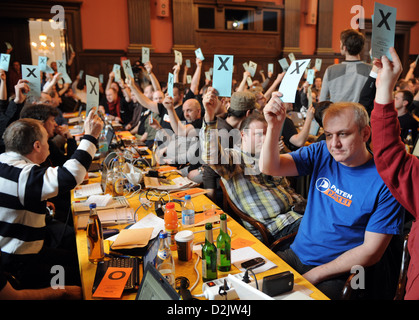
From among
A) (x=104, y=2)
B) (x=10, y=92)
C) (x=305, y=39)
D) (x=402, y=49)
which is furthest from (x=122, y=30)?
(x=402, y=49)

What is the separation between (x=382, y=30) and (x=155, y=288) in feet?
3.90

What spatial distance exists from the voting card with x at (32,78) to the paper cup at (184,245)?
121 inches

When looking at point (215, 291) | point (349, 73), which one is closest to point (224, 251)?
point (215, 291)

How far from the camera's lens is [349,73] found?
370cm

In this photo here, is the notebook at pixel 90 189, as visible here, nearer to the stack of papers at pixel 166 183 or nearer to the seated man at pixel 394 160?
the stack of papers at pixel 166 183

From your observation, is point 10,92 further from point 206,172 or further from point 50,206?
point 206,172

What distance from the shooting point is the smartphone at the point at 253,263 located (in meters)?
1.50

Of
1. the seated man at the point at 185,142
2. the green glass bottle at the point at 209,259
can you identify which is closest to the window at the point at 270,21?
the seated man at the point at 185,142

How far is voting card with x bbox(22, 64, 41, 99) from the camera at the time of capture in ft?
12.4

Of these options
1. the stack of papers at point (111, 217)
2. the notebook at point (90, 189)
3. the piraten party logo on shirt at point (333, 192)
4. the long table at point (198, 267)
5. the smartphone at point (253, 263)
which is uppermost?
the piraten party logo on shirt at point (333, 192)

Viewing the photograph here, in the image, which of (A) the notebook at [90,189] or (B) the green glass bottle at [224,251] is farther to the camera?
(A) the notebook at [90,189]

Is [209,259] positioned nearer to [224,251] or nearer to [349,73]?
[224,251]

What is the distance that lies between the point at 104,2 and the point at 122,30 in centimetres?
87
